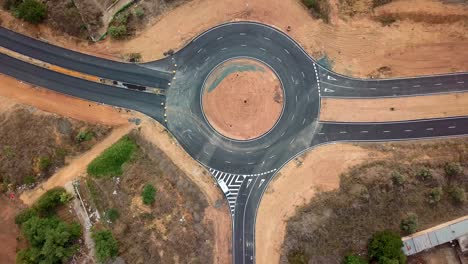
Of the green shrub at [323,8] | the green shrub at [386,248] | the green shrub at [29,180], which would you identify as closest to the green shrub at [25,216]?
the green shrub at [29,180]

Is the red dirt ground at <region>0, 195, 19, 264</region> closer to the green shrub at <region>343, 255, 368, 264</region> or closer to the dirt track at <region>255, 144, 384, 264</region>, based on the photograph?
the dirt track at <region>255, 144, 384, 264</region>

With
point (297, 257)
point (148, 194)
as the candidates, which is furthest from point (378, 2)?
point (148, 194)

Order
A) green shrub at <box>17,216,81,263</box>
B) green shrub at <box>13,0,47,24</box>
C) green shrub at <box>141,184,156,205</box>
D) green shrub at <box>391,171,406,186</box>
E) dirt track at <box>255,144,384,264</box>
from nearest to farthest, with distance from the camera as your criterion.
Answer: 1. green shrub at <box>17,216,81,263</box>
2. green shrub at <box>391,171,406,186</box>
3. green shrub at <box>141,184,156,205</box>
4. dirt track at <box>255,144,384,264</box>
5. green shrub at <box>13,0,47,24</box>

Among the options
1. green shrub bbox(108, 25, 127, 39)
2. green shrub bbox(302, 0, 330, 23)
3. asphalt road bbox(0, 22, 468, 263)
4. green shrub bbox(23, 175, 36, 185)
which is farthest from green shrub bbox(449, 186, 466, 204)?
green shrub bbox(23, 175, 36, 185)

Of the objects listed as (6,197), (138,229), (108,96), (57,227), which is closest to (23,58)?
(108,96)

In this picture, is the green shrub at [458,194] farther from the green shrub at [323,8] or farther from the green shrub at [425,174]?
the green shrub at [323,8]
